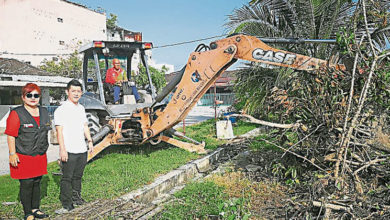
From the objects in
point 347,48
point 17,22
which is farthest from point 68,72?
point 347,48

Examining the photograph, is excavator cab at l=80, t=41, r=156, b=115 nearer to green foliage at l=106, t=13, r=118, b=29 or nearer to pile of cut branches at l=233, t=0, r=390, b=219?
pile of cut branches at l=233, t=0, r=390, b=219

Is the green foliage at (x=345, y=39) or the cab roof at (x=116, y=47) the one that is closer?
the green foliage at (x=345, y=39)

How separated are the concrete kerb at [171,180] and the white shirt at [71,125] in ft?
3.20

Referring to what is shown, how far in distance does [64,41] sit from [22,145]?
27670 millimetres

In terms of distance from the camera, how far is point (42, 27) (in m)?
25.4

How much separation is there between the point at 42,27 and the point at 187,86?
25.4 meters

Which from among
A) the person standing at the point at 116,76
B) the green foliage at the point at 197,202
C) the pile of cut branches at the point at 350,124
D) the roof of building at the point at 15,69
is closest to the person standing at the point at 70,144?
the green foliage at the point at 197,202

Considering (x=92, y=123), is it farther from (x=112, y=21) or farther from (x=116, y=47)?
(x=112, y=21)

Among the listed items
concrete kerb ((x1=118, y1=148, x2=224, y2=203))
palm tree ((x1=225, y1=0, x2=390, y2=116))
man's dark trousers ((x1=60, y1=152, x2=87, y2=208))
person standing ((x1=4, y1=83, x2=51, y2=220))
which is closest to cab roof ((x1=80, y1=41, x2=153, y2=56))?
person standing ((x1=4, y1=83, x2=51, y2=220))

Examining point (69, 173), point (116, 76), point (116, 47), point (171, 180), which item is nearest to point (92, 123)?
point (116, 76)

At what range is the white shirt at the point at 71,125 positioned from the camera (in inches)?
147

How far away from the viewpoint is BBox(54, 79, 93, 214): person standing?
3.71 meters

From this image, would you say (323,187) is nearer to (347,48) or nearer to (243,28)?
(347,48)

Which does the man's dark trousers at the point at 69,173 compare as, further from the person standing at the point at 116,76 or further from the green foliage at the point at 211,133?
the green foliage at the point at 211,133
